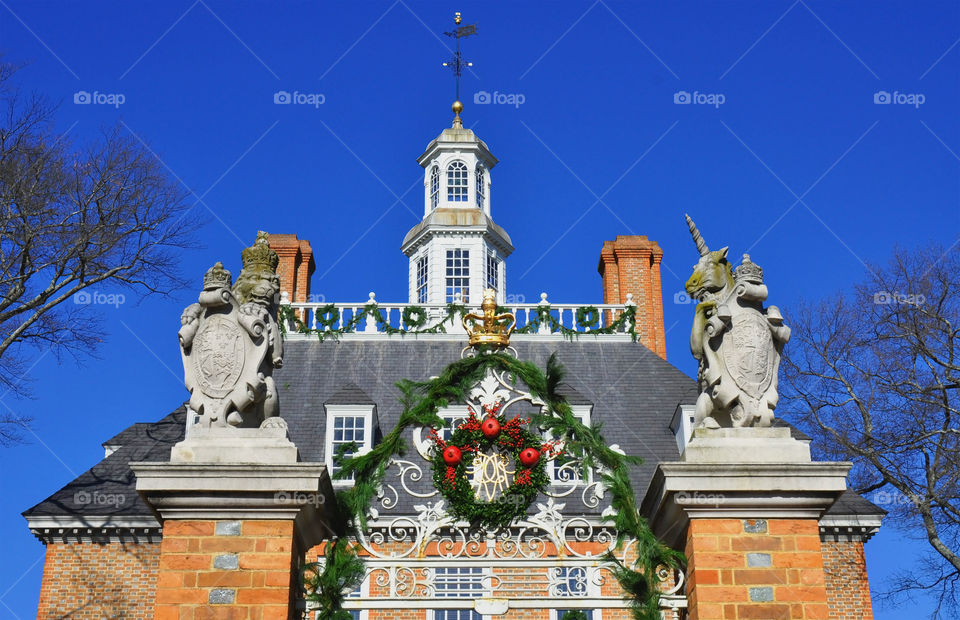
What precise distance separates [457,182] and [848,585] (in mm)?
15999

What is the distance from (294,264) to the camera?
89.6ft

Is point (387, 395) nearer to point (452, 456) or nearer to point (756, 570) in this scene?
point (452, 456)

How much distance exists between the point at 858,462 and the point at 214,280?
1456cm

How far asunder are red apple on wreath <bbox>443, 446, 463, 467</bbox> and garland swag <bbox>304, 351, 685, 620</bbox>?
0.27 metres

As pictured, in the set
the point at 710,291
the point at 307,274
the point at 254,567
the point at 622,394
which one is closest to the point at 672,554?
the point at 710,291

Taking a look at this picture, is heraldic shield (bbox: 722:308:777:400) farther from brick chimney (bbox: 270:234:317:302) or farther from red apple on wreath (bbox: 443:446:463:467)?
brick chimney (bbox: 270:234:317:302)

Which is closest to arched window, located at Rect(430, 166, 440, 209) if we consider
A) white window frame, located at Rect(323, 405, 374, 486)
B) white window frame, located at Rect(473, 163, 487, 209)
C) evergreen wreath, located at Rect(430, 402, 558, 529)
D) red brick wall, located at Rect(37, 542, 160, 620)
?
white window frame, located at Rect(473, 163, 487, 209)

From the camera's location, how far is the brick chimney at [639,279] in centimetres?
2625

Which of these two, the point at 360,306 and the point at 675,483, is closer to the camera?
the point at 675,483

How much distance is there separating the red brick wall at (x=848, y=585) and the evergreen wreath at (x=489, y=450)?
486 inches

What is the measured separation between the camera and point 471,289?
28.2 m

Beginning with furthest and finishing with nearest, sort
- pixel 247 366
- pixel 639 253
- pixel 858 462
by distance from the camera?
pixel 639 253, pixel 858 462, pixel 247 366

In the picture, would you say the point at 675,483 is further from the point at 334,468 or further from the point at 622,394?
the point at 622,394

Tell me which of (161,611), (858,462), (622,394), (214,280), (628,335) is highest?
(628,335)
